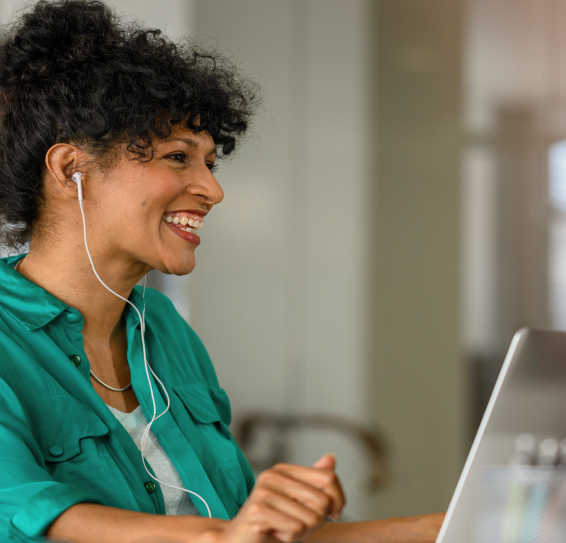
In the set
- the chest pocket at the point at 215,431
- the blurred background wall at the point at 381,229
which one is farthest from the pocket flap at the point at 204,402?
the blurred background wall at the point at 381,229

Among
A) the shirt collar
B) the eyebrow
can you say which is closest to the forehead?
the eyebrow

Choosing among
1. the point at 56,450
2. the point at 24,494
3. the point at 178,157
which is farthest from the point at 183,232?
the point at 24,494

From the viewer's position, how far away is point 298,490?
72cm

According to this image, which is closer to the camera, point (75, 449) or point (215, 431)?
point (75, 449)

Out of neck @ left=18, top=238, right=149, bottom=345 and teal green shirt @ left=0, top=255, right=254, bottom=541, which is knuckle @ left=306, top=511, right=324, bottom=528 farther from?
neck @ left=18, top=238, right=149, bottom=345

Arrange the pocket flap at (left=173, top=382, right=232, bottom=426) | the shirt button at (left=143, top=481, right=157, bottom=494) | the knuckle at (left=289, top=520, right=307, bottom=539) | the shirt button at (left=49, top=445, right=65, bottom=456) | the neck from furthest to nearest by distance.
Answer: the pocket flap at (left=173, top=382, right=232, bottom=426) < the neck < the shirt button at (left=143, top=481, right=157, bottom=494) < the shirt button at (left=49, top=445, right=65, bottom=456) < the knuckle at (left=289, top=520, right=307, bottom=539)

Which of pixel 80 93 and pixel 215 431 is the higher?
pixel 80 93

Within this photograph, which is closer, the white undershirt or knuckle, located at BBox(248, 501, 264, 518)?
knuckle, located at BBox(248, 501, 264, 518)

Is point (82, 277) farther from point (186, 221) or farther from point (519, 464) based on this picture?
point (519, 464)

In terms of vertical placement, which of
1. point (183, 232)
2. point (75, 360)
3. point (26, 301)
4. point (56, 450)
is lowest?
point (56, 450)

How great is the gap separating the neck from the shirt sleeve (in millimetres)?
355

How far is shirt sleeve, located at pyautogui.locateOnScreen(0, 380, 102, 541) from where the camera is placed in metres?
0.86

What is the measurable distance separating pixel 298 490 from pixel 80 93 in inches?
33.5

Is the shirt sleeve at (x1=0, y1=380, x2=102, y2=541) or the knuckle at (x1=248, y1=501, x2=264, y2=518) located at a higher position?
the knuckle at (x1=248, y1=501, x2=264, y2=518)
